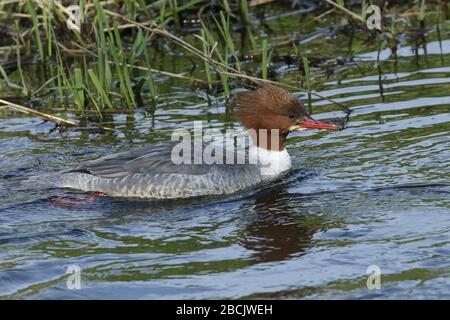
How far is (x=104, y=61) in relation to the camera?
33.2 ft

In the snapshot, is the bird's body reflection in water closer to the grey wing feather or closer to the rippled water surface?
the rippled water surface

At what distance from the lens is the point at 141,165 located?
8.68 metres

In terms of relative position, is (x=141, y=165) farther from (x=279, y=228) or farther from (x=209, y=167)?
(x=279, y=228)

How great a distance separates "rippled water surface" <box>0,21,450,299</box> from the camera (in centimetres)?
646

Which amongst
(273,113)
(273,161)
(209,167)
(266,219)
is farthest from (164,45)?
(266,219)

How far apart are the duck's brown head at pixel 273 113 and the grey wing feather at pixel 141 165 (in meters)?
0.72

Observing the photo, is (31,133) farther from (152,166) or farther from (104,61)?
(152,166)

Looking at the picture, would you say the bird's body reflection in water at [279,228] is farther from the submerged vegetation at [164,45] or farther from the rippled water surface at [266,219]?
the submerged vegetation at [164,45]

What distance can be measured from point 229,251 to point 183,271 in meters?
0.49

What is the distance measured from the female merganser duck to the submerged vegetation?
108 cm

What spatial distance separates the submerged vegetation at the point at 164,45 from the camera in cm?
1055

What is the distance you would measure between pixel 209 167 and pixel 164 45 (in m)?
4.51

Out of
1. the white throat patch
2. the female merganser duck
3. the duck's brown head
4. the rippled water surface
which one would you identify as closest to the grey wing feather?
the female merganser duck

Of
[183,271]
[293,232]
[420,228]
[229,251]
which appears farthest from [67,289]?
[420,228]
